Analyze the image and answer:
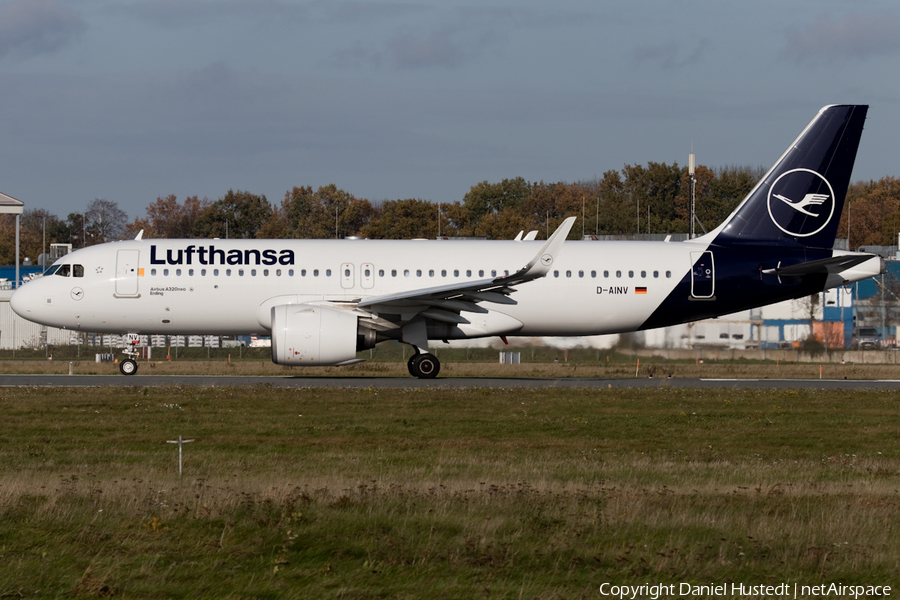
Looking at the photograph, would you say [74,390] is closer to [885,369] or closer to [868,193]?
[885,369]

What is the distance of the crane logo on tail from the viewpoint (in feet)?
95.8

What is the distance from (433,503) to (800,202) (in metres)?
22.3

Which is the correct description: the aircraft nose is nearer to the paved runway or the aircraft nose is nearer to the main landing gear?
the paved runway

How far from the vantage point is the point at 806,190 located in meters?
29.2

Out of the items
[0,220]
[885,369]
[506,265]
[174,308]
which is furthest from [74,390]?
[0,220]

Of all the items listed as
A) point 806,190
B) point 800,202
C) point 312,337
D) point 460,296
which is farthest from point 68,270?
point 806,190

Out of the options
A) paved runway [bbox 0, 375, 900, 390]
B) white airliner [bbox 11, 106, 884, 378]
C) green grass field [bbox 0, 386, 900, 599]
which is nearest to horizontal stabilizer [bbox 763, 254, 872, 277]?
white airliner [bbox 11, 106, 884, 378]

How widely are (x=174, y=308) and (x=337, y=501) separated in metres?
18.8

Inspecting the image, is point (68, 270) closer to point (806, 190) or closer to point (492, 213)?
point (806, 190)

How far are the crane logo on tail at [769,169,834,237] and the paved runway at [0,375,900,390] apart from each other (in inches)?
183

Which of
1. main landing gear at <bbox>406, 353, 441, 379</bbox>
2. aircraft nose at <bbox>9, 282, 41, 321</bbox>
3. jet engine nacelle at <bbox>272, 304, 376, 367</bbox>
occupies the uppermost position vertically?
aircraft nose at <bbox>9, 282, 41, 321</bbox>

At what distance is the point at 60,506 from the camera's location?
970 cm

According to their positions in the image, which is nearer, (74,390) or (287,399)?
(287,399)

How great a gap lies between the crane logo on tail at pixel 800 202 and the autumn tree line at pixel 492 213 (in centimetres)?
5907
